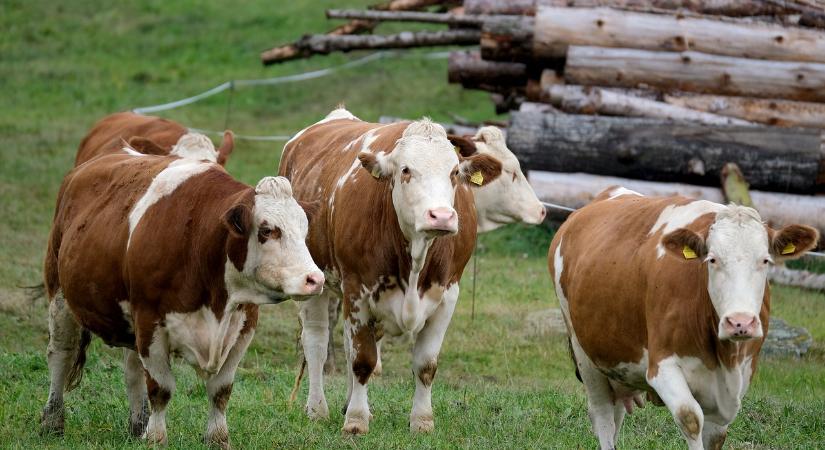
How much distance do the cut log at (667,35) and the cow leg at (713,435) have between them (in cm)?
922

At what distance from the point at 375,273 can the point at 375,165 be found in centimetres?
70

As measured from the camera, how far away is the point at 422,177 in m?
7.77

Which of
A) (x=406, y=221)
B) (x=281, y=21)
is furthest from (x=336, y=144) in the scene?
(x=281, y=21)

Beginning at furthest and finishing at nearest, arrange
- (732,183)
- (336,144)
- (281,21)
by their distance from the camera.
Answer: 1. (281,21)
2. (732,183)
3. (336,144)

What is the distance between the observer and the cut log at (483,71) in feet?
57.0

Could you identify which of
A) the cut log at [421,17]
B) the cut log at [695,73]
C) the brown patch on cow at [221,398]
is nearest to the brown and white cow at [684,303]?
the brown patch on cow at [221,398]

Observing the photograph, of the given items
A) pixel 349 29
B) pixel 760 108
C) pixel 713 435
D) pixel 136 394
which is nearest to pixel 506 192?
pixel 136 394

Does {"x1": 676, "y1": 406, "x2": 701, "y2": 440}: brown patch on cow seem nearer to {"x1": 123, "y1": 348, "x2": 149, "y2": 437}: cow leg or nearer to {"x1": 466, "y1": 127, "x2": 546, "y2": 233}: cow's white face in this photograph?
{"x1": 123, "y1": 348, "x2": 149, "y2": 437}: cow leg

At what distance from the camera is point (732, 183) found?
14.3 m

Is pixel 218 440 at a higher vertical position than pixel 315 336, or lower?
higher

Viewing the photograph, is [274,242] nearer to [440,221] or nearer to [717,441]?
[440,221]

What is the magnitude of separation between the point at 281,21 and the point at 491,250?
50.2 feet

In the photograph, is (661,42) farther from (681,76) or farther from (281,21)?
(281,21)

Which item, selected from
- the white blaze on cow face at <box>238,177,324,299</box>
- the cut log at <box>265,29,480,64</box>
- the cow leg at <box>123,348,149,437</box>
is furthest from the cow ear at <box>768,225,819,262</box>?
the cut log at <box>265,29,480,64</box>
